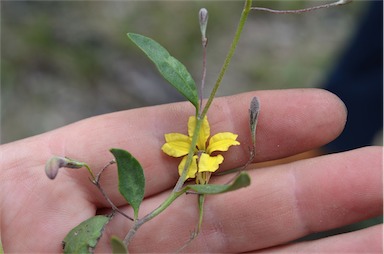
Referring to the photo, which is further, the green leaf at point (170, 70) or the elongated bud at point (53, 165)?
the green leaf at point (170, 70)

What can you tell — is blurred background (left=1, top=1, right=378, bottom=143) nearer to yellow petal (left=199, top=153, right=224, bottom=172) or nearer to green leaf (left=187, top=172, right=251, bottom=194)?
yellow petal (left=199, top=153, right=224, bottom=172)

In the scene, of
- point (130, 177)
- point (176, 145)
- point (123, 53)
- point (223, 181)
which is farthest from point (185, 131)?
point (123, 53)

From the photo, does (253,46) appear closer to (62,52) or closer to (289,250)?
(62,52)

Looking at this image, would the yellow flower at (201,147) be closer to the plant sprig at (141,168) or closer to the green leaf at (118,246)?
the plant sprig at (141,168)

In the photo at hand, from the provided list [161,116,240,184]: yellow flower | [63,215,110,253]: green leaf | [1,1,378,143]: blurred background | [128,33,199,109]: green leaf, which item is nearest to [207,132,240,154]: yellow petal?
[161,116,240,184]: yellow flower

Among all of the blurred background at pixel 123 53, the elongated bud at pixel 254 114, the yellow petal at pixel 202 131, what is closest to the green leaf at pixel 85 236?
the yellow petal at pixel 202 131

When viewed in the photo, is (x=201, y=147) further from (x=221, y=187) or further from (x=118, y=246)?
(x=118, y=246)

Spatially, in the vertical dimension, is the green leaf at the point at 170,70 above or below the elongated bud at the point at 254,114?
above

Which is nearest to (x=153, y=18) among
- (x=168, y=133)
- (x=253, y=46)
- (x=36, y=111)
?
(x=253, y=46)
